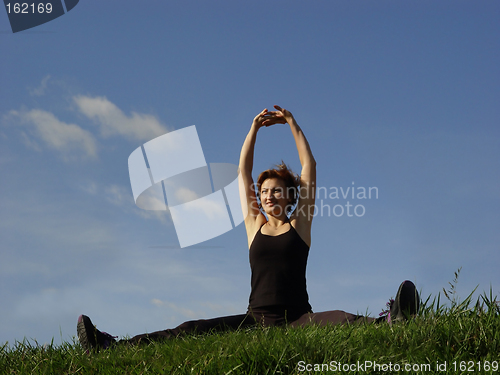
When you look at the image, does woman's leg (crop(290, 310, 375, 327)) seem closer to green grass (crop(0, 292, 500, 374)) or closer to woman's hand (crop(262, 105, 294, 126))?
green grass (crop(0, 292, 500, 374))

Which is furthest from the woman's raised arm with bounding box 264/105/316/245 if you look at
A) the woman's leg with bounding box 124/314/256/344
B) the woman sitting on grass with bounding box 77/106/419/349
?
the woman's leg with bounding box 124/314/256/344

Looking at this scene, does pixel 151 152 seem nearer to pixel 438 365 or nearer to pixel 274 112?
pixel 274 112

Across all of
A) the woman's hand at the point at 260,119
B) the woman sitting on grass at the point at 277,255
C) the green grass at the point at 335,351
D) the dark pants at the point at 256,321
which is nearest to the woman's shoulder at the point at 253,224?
the woman sitting on grass at the point at 277,255

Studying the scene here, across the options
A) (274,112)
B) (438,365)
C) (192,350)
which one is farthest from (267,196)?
(438,365)

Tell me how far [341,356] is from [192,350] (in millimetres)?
1231

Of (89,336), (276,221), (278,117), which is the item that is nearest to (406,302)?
(276,221)

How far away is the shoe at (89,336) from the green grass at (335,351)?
0.57 metres

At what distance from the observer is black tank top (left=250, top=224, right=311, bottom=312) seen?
16.4 feet

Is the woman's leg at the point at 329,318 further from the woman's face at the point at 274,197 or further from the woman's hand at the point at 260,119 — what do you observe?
the woman's hand at the point at 260,119

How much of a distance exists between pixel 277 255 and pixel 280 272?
0.66 ft

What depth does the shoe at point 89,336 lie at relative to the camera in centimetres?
459

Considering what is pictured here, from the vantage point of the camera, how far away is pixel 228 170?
7324 mm

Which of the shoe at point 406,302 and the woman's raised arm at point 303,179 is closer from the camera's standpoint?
the shoe at point 406,302

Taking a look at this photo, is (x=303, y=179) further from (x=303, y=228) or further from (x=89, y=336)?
(x=89, y=336)
